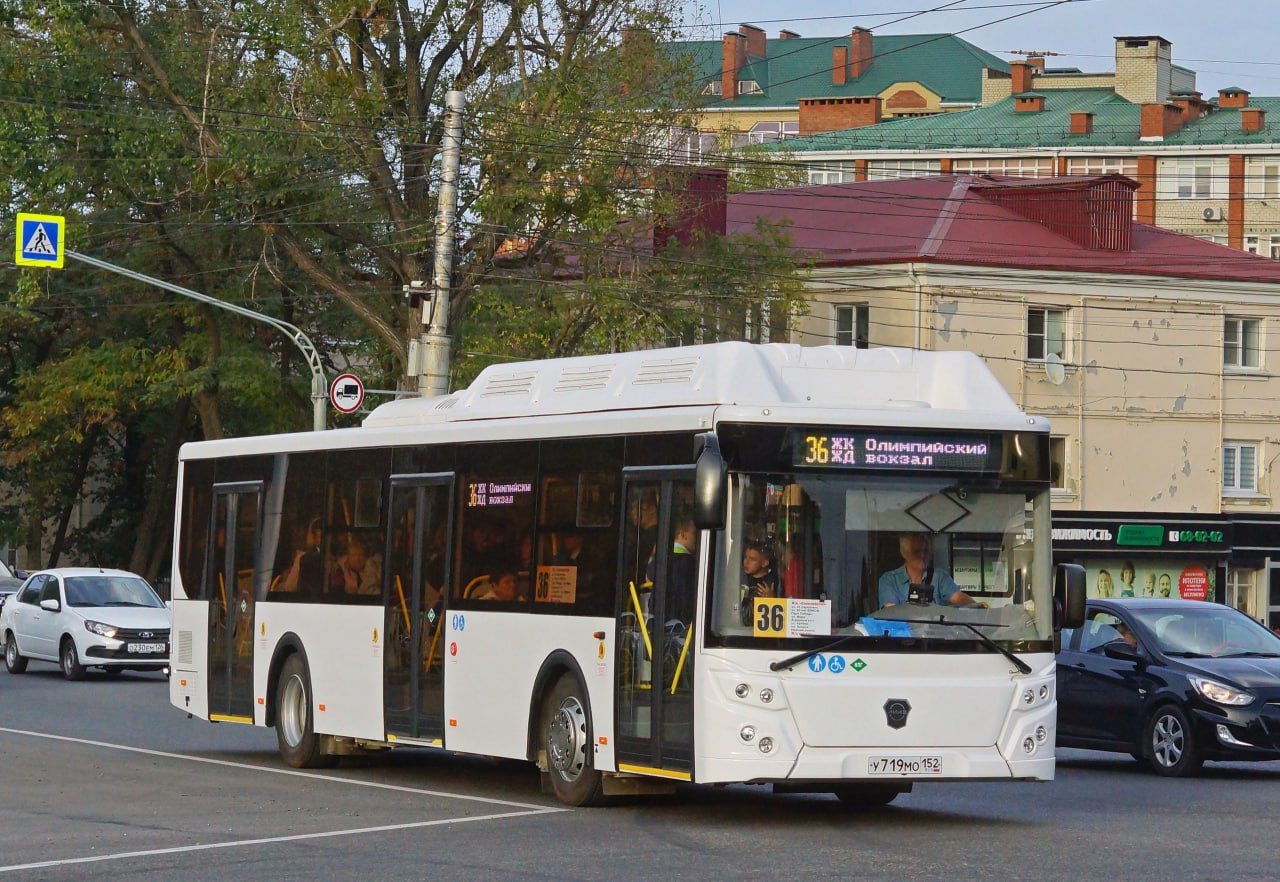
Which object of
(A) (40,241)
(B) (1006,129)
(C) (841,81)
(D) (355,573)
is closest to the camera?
(D) (355,573)

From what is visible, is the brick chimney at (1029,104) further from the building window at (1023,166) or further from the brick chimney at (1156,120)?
the brick chimney at (1156,120)

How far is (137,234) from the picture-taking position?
44.6m

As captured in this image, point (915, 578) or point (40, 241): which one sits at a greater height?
point (40, 241)

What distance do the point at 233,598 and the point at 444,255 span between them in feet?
36.3

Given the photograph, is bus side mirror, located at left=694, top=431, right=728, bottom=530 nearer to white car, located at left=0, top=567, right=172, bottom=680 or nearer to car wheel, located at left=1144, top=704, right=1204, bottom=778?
car wheel, located at left=1144, top=704, right=1204, bottom=778

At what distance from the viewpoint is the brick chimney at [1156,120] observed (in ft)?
273

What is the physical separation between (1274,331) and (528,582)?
131 feet

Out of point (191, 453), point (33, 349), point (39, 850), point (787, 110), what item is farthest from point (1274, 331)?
point (787, 110)

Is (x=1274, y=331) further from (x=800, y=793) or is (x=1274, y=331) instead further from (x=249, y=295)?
(x=800, y=793)

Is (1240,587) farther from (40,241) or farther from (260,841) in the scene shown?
(260,841)

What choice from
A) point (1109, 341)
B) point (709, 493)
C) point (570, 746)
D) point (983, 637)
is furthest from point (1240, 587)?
point (709, 493)

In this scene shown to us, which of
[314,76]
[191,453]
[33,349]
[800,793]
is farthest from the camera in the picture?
[33,349]

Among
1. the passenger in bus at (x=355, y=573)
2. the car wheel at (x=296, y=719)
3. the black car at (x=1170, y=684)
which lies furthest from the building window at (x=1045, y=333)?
the passenger in bus at (x=355, y=573)

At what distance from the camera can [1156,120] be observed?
83.5 m
